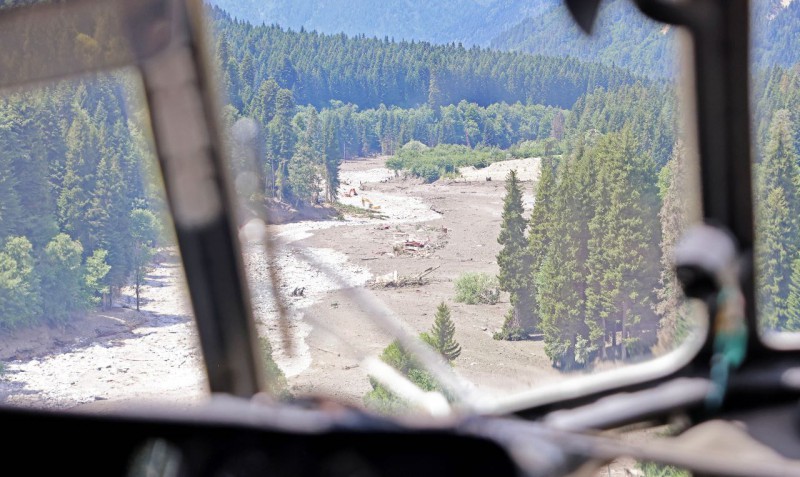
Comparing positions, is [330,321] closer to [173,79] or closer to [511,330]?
[511,330]

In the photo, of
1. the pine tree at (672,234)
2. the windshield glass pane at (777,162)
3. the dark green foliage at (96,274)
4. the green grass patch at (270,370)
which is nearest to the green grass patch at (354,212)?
the green grass patch at (270,370)

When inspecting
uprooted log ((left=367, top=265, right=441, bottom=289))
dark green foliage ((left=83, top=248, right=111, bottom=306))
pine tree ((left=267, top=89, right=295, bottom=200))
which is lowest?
uprooted log ((left=367, top=265, right=441, bottom=289))

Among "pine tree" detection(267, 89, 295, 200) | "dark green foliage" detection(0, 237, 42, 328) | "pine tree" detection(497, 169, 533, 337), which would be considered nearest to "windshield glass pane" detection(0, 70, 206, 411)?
"dark green foliage" detection(0, 237, 42, 328)

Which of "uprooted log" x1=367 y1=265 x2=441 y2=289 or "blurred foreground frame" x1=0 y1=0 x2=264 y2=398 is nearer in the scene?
"blurred foreground frame" x1=0 y1=0 x2=264 y2=398

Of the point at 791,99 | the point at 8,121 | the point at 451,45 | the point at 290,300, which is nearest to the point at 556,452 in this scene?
the point at 290,300

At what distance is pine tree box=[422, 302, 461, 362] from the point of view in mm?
2346

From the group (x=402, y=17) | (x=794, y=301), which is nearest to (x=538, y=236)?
(x=794, y=301)

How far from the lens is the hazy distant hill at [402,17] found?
2.71 m

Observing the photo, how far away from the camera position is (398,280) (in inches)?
93.7

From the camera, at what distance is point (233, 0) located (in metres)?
2.46

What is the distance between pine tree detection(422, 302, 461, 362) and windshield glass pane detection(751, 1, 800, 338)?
36.7 inches

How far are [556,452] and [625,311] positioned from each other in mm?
1660

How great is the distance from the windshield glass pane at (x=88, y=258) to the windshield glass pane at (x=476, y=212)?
0.24 metres

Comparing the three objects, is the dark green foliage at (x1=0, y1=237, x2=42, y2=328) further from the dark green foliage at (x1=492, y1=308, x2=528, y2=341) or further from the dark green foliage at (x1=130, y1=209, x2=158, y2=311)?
the dark green foliage at (x1=492, y1=308, x2=528, y2=341)
